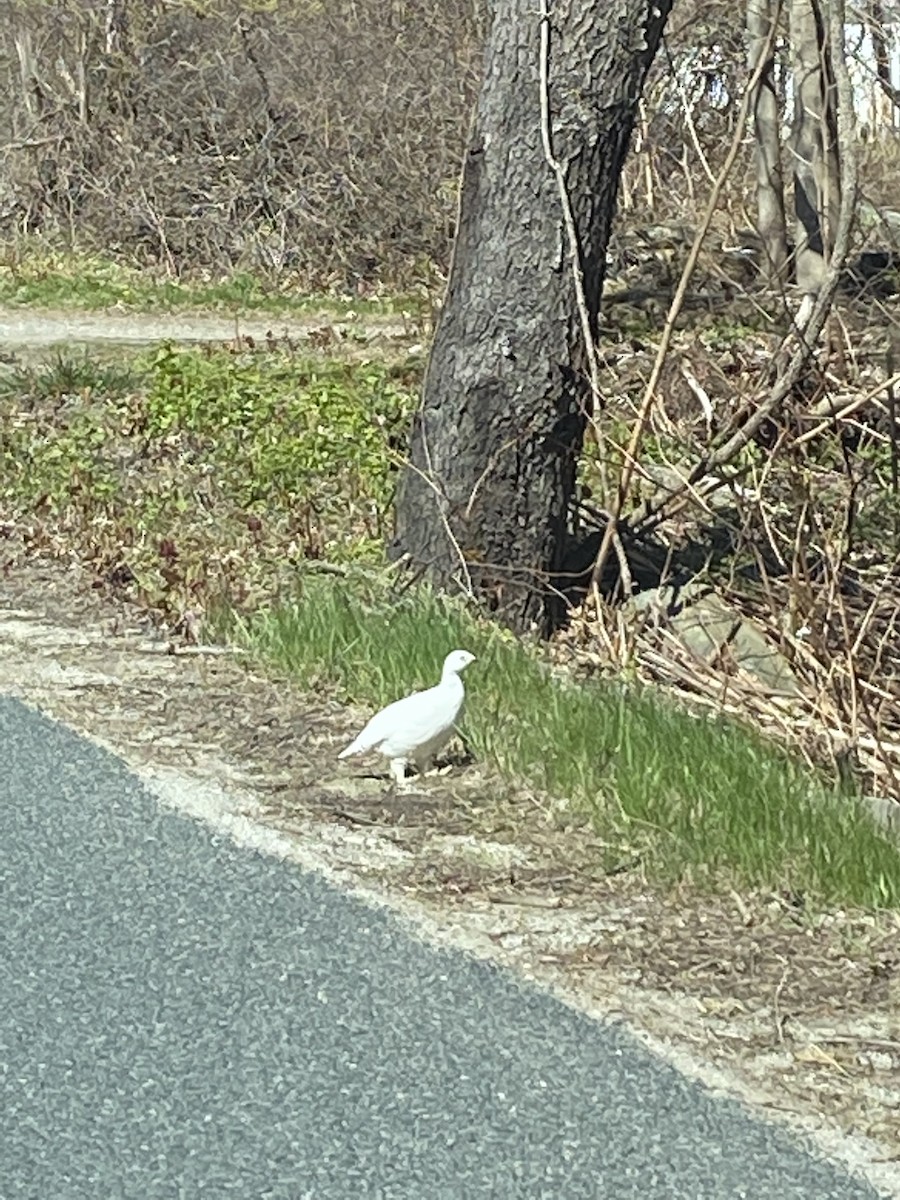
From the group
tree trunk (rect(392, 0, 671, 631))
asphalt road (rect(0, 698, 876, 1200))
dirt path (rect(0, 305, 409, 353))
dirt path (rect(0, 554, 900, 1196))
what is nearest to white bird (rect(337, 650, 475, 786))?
dirt path (rect(0, 554, 900, 1196))

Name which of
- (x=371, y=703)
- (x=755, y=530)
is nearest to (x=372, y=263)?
(x=755, y=530)

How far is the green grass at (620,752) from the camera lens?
6062mm

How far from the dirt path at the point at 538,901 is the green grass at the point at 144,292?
10.7 metres

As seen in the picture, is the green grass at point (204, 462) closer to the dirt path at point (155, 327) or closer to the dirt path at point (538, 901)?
the dirt path at point (538, 901)

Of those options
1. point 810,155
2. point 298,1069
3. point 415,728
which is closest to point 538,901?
point 415,728

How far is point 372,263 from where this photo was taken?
20922 mm

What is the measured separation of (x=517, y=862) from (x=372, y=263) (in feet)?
49.8

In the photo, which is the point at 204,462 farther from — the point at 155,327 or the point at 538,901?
the point at 538,901

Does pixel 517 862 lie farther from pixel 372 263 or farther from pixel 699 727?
pixel 372 263

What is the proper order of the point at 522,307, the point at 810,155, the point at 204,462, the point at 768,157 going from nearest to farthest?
the point at 522,307
the point at 204,462
the point at 768,157
the point at 810,155

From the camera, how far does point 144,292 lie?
19.8 m

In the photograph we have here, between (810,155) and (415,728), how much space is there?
959 cm

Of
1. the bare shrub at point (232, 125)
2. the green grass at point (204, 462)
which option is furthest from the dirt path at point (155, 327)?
the bare shrub at point (232, 125)

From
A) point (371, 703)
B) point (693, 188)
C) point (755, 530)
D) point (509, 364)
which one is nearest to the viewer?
point (371, 703)
